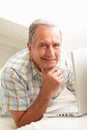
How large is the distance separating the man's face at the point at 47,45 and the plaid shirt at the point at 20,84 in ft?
0.28

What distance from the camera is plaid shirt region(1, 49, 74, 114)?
1.15 metres

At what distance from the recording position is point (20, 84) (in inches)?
45.7

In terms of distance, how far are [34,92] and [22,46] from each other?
86cm

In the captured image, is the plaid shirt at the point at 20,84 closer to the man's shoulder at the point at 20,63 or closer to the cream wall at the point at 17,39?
the man's shoulder at the point at 20,63

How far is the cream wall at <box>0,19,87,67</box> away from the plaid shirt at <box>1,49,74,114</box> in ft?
1.54

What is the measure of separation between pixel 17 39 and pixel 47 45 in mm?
865

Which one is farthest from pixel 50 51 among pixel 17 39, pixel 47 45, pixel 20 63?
pixel 17 39

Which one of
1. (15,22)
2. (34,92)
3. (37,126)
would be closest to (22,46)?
(15,22)

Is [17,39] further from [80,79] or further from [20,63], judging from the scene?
[80,79]

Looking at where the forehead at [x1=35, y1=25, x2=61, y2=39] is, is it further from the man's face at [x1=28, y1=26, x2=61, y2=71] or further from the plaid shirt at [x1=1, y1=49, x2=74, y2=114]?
the plaid shirt at [x1=1, y1=49, x2=74, y2=114]

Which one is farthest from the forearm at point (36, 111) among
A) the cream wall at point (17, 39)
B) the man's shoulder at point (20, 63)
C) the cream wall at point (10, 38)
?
→ the cream wall at point (10, 38)

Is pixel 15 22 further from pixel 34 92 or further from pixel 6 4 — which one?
pixel 34 92

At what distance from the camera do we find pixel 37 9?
5.78 feet

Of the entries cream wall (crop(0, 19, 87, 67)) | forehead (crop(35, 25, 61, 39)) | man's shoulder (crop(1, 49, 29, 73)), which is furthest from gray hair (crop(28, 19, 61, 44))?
cream wall (crop(0, 19, 87, 67))
